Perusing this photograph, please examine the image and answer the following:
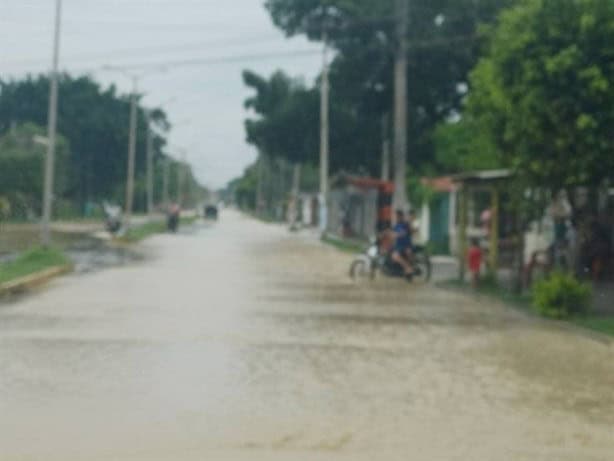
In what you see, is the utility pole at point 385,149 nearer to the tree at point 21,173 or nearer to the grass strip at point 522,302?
the tree at point 21,173

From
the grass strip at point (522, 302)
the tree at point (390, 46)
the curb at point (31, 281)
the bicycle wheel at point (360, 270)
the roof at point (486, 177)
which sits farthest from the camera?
the tree at point (390, 46)

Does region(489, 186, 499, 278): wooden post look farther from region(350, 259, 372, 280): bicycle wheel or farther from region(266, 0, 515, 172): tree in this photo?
region(266, 0, 515, 172): tree

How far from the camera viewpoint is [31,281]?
78.8 ft

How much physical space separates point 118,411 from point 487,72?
15873mm

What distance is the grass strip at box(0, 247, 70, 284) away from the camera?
24.9 meters

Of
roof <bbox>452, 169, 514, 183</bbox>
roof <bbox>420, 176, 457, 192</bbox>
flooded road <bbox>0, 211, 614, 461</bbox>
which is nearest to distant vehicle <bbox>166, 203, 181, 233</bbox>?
roof <bbox>420, 176, 457, 192</bbox>

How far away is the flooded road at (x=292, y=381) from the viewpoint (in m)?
8.47

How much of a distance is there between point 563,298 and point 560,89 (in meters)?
4.11

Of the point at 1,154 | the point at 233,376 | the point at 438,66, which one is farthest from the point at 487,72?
the point at 1,154

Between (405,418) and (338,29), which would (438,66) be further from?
(405,418)

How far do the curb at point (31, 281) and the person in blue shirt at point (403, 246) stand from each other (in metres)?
7.88

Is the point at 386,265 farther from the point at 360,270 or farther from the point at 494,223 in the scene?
the point at 494,223

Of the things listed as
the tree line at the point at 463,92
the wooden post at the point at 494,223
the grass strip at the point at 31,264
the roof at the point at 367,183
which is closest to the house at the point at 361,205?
the roof at the point at 367,183

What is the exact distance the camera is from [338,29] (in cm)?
4944
